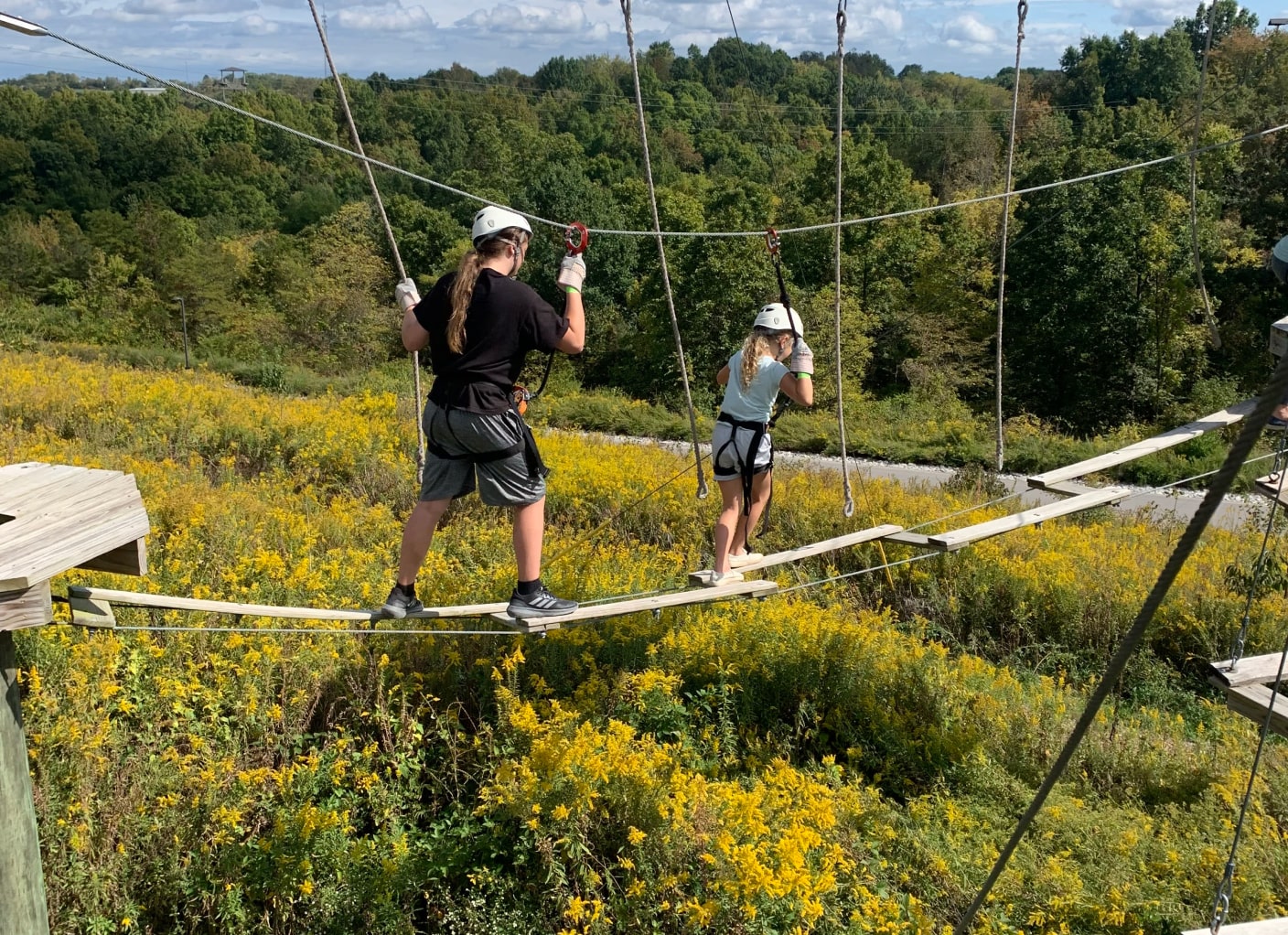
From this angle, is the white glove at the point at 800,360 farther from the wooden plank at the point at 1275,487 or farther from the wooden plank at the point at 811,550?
the wooden plank at the point at 1275,487

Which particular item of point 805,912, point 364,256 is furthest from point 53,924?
point 364,256

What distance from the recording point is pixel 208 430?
464 inches

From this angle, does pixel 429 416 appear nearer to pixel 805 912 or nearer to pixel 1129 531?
pixel 805 912

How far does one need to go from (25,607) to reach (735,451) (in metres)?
3.76

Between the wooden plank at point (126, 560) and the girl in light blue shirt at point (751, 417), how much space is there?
10.2 ft

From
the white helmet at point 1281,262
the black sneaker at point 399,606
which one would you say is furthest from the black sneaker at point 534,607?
the white helmet at point 1281,262

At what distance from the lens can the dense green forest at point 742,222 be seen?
1280 inches

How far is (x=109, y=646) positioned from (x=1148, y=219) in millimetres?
32891

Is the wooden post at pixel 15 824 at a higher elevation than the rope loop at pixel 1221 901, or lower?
higher

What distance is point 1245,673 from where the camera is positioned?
458 cm

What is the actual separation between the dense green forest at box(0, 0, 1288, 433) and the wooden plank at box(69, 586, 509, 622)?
6.77 m

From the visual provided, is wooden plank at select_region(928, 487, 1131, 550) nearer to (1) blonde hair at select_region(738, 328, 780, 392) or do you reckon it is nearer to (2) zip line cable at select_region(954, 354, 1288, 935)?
(1) blonde hair at select_region(738, 328, 780, 392)

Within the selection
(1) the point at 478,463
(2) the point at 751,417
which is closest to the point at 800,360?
(2) the point at 751,417

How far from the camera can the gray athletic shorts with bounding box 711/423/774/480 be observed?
5883mm
